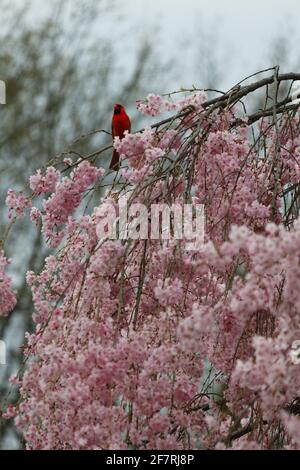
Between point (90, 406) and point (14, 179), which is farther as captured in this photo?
point (14, 179)

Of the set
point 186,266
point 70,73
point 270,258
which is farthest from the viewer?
point 70,73

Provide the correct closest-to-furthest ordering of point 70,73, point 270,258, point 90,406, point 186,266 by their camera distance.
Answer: point 270,258 < point 90,406 < point 186,266 < point 70,73

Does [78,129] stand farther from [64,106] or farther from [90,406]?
[90,406]

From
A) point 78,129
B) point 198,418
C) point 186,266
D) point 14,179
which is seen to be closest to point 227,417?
point 198,418

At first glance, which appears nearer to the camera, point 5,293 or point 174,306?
point 174,306

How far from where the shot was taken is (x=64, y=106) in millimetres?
8766

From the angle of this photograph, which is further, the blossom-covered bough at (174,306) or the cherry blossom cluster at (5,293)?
the cherry blossom cluster at (5,293)

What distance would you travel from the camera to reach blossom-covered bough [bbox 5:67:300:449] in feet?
6.20

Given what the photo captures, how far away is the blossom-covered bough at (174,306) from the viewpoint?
1.89 meters

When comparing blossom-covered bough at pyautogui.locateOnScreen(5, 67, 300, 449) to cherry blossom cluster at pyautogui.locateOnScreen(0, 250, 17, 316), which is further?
cherry blossom cluster at pyautogui.locateOnScreen(0, 250, 17, 316)

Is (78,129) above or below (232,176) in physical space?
above

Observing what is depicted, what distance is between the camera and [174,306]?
7.37ft

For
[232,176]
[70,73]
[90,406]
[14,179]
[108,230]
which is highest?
[70,73]
